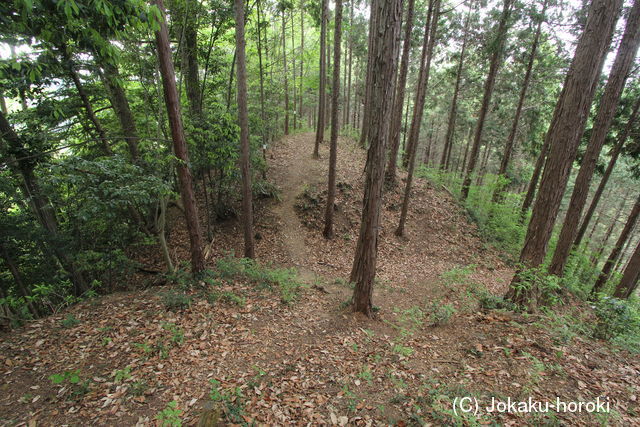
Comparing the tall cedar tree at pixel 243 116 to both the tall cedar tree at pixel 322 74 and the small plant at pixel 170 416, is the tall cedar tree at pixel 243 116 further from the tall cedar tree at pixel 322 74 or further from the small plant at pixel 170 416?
the small plant at pixel 170 416

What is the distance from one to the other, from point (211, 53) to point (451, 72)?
14823 mm

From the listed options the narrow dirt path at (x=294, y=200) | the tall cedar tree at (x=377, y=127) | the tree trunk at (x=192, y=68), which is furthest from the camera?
the narrow dirt path at (x=294, y=200)

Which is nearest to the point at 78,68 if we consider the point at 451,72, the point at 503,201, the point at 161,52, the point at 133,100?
the point at 161,52

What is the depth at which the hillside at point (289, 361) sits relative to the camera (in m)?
3.50

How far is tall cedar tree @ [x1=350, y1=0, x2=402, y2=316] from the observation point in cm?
461

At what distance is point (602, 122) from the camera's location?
28.0 ft

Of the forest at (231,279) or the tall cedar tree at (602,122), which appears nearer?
the forest at (231,279)

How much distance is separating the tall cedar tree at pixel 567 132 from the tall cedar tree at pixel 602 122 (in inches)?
146

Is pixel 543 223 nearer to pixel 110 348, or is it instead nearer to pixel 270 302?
pixel 270 302

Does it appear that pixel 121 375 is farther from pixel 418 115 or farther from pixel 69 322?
pixel 418 115

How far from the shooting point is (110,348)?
4.45 meters

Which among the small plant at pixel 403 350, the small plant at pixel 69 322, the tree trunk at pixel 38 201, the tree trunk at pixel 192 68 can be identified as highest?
the tree trunk at pixel 192 68

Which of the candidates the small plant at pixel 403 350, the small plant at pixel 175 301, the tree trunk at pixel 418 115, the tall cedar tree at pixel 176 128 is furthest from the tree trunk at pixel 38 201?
the tree trunk at pixel 418 115

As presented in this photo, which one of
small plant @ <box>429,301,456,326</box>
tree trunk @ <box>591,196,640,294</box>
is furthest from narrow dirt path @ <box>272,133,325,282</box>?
tree trunk @ <box>591,196,640,294</box>
